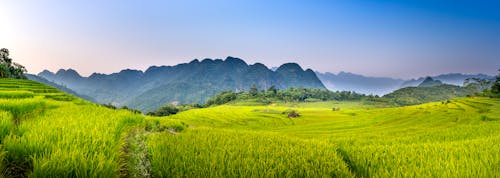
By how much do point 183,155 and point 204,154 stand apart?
239 mm

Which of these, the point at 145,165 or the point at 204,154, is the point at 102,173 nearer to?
the point at 145,165

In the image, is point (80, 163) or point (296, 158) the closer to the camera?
point (80, 163)

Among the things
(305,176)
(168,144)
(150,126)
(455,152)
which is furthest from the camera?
(150,126)

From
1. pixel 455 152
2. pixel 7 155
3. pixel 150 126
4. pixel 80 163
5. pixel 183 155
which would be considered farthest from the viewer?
pixel 150 126

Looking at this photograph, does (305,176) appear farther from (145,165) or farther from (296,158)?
(145,165)

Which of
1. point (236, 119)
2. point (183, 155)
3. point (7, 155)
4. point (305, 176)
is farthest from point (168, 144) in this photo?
point (236, 119)

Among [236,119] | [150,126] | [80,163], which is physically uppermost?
[80,163]

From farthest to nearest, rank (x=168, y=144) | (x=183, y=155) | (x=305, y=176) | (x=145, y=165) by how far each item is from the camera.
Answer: (x=168, y=144) → (x=183, y=155) → (x=145, y=165) → (x=305, y=176)

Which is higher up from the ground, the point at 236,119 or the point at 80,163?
the point at 80,163

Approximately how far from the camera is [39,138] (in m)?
2.33

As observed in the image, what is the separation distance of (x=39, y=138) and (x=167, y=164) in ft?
3.74

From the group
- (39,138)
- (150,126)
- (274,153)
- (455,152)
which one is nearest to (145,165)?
(39,138)

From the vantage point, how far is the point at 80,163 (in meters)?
1.74

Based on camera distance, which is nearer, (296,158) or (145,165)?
(145,165)
